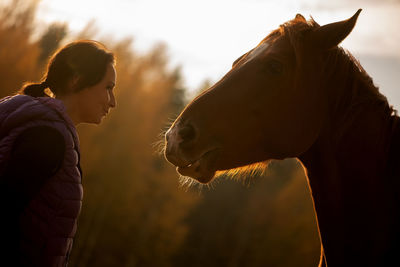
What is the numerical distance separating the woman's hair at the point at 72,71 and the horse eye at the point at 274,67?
1.20 metres

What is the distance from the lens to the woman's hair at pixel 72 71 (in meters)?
3.18

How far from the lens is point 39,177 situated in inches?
98.8

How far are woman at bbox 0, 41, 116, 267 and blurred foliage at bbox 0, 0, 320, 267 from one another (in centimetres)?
1664

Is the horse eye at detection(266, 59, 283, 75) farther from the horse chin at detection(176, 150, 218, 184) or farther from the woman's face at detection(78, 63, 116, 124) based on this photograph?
the woman's face at detection(78, 63, 116, 124)

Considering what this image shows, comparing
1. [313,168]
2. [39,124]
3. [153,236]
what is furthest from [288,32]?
[153,236]

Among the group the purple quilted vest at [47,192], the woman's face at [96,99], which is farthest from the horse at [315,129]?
the woman's face at [96,99]

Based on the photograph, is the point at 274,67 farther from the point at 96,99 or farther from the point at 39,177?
the point at 39,177

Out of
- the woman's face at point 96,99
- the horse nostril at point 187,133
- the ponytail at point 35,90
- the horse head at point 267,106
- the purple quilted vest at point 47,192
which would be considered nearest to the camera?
the purple quilted vest at point 47,192

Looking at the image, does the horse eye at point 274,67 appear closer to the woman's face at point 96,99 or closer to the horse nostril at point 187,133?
the horse nostril at point 187,133

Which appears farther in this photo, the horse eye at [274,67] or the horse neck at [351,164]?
the horse eye at [274,67]

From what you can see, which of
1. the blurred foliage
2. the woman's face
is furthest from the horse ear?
the blurred foliage

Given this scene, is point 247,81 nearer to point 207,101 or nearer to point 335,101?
point 207,101

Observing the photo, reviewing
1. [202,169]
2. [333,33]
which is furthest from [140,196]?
[333,33]

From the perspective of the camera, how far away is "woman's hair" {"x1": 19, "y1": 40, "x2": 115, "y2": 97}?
3.18m
